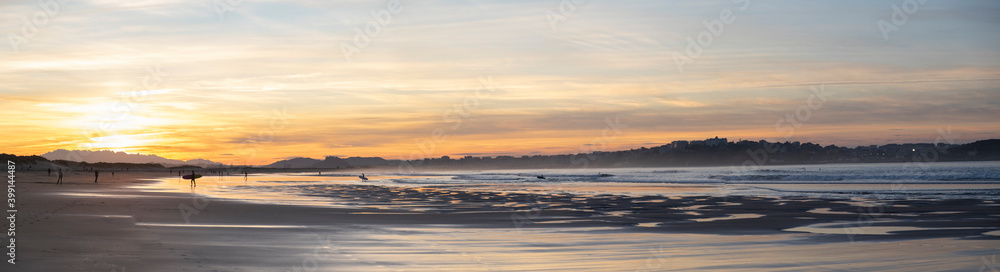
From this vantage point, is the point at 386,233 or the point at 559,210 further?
the point at 559,210

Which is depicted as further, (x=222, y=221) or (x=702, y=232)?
(x=222, y=221)

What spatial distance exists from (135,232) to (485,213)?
1132 centimetres

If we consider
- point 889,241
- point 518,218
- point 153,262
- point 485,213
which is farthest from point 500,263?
point 485,213

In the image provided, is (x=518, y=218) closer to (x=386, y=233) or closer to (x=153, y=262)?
(x=386, y=233)

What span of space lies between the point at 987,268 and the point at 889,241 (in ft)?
12.3

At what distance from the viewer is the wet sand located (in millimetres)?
11094

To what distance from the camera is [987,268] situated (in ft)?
34.9

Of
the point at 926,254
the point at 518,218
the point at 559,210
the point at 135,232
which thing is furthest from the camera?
the point at 559,210

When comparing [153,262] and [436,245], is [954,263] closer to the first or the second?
[436,245]

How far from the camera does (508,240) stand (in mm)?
15016

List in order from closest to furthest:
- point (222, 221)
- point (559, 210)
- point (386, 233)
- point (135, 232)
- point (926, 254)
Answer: point (926, 254)
point (135, 232)
point (386, 233)
point (222, 221)
point (559, 210)

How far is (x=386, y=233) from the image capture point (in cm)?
1652

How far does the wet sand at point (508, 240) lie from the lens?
11094 millimetres

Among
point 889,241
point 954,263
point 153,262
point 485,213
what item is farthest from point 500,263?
point 485,213
